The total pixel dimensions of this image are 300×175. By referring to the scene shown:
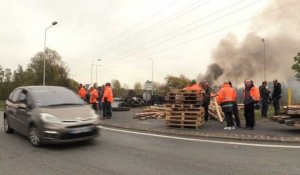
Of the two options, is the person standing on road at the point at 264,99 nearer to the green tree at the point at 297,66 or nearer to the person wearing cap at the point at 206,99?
the person wearing cap at the point at 206,99

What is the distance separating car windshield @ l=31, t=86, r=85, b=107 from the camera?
27.0 feet

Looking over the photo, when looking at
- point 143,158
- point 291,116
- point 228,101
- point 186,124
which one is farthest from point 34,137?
point 291,116

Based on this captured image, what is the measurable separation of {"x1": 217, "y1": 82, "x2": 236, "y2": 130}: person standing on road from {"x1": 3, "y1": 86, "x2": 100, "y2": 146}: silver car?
5.01 meters

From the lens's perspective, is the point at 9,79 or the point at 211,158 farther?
the point at 9,79

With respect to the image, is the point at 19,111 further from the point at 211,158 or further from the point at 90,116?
the point at 211,158

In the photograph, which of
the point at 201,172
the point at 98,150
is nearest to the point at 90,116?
the point at 98,150

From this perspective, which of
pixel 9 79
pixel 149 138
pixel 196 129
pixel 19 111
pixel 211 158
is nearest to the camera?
pixel 211 158

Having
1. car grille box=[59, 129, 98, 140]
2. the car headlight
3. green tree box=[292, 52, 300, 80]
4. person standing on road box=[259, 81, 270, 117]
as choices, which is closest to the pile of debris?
person standing on road box=[259, 81, 270, 117]

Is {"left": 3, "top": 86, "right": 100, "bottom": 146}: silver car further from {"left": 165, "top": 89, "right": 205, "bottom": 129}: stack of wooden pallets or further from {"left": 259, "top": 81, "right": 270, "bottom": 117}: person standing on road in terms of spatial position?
{"left": 259, "top": 81, "right": 270, "bottom": 117}: person standing on road

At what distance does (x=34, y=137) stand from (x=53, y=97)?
1.23m

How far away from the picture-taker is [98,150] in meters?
7.56

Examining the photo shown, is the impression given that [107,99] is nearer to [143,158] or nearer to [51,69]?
[143,158]

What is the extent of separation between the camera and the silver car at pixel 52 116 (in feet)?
24.5

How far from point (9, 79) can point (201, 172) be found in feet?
273
